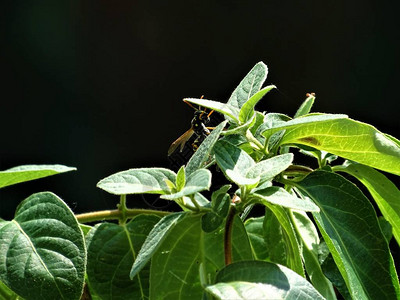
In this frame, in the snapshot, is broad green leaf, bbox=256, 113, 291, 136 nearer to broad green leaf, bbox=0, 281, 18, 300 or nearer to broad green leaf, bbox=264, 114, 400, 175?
broad green leaf, bbox=264, 114, 400, 175

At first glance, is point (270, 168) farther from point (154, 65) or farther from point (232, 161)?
point (154, 65)

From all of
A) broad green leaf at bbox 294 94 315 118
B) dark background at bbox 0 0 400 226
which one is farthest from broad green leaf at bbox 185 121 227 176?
dark background at bbox 0 0 400 226

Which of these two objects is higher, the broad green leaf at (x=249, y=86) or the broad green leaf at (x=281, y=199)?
the broad green leaf at (x=249, y=86)

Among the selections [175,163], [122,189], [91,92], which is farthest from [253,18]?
[122,189]

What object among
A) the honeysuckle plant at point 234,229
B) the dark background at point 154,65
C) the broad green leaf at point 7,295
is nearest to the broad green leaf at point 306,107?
the honeysuckle plant at point 234,229

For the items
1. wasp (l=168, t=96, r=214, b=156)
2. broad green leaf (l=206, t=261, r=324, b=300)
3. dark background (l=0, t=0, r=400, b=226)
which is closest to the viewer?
broad green leaf (l=206, t=261, r=324, b=300)

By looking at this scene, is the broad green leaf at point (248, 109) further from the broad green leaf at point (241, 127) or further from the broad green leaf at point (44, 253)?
the broad green leaf at point (44, 253)

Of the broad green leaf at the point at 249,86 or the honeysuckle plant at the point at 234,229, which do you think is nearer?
the honeysuckle plant at the point at 234,229

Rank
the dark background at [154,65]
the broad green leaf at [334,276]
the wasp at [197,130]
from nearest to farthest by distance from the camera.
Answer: the broad green leaf at [334,276] → the wasp at [197,130] → the dark background at [154,65]
